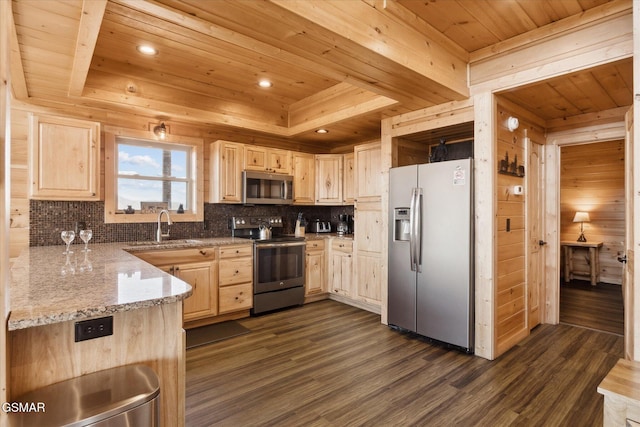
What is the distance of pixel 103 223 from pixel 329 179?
293 centimetres

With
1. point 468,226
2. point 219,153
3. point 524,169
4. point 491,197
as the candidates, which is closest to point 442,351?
point 468,226

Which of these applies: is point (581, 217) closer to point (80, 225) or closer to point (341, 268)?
point (341, 268)

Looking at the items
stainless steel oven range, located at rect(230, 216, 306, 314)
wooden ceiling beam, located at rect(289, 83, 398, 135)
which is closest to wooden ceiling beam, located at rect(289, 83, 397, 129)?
wooden ceiling beam, located at rect(289, 83, 398, 135)

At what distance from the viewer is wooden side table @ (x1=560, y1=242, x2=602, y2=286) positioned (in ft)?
19.3

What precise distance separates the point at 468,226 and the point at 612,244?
193 inches

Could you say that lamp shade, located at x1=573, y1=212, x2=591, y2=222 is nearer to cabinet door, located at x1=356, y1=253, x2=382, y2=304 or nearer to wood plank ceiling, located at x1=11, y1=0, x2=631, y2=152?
wood plank ceiling, located at x1=11, y1=0, x2=631, y2=152

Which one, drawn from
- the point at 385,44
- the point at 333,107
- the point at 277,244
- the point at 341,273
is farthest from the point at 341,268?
the point at 385,44

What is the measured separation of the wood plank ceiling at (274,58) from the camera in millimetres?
1976

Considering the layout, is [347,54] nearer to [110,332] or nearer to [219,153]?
[110,332]

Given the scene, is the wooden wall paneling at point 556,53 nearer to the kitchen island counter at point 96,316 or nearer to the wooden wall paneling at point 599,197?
the kitchen island counter at point 96,316

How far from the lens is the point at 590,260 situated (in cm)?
597

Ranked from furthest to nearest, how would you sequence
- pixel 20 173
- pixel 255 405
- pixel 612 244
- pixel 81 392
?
pixel 612 244 < pixel 20 173 < pixel 255 405 < pixel 81 392

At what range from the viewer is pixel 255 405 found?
7.39ft

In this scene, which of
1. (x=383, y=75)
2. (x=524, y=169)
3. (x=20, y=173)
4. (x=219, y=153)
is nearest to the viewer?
(x=383, y=75)
